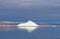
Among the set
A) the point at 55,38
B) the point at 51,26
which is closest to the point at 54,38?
the point at 55,38

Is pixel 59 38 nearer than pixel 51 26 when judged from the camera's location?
Yes

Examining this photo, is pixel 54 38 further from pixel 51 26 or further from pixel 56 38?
pixel 51 26

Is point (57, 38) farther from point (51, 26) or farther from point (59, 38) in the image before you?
point (51, 26)

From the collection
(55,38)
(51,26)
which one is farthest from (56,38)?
(51,26)

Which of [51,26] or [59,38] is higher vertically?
[51,26]

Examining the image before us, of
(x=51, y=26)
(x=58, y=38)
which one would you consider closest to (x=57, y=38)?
(x=58, y=38)

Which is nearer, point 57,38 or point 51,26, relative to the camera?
point 57,38

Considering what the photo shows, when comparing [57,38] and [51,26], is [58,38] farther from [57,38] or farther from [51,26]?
[51,26]
